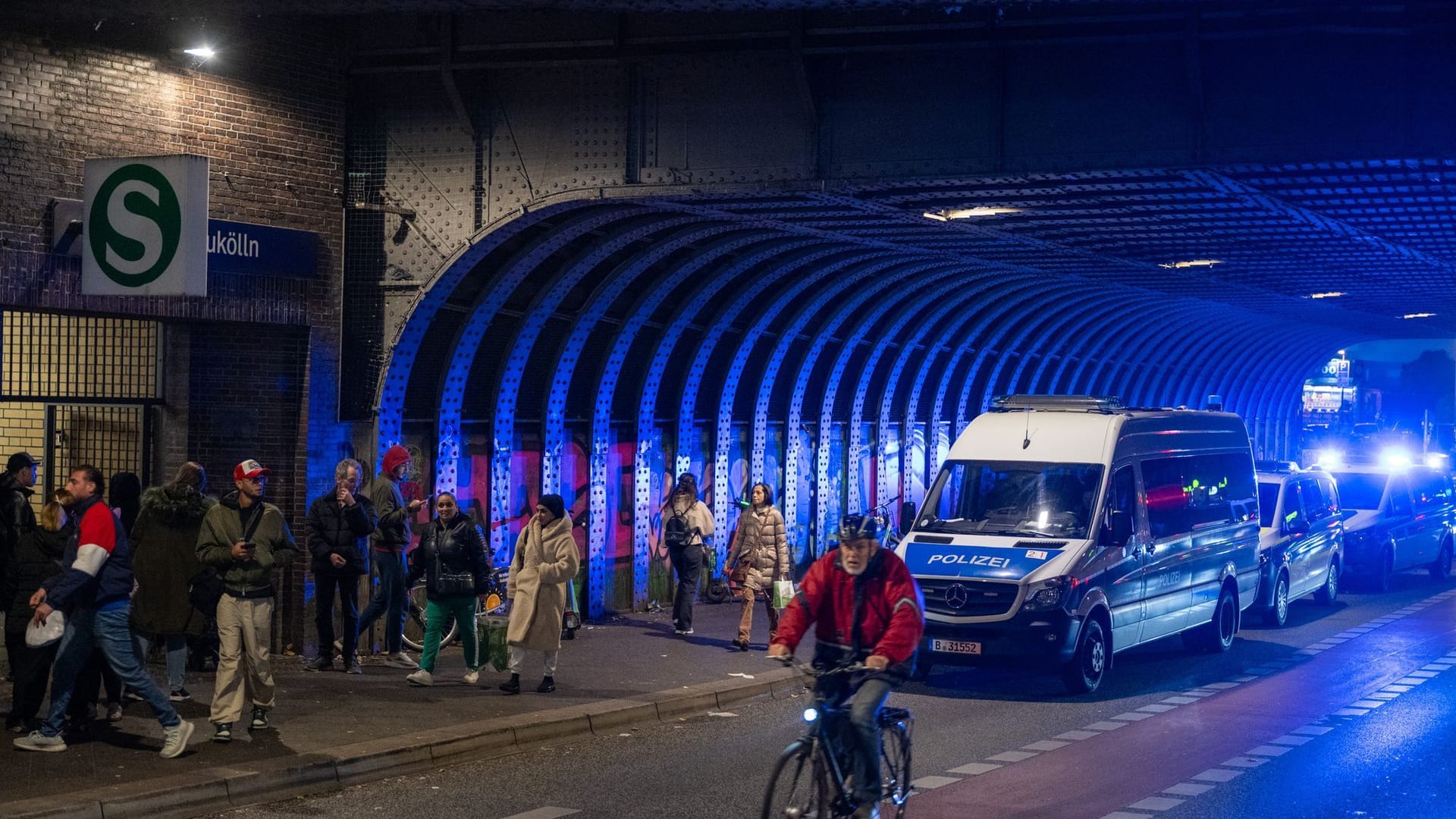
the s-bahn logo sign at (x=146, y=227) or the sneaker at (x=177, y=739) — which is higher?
the s-bahn logo sign at (x=146, y=227)

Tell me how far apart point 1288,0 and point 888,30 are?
3156 millimetres

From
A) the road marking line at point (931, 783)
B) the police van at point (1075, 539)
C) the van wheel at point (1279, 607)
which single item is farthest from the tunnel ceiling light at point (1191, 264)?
the road marking line at point (931, 783)

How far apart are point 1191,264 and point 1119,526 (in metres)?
8.82

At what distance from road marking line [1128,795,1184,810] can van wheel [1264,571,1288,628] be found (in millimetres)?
10427

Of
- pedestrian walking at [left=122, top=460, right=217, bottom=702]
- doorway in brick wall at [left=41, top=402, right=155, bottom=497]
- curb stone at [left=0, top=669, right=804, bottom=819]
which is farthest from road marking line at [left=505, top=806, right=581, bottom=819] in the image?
doorway in brick wall at [left=41, top=402, right=155, bottom=497]

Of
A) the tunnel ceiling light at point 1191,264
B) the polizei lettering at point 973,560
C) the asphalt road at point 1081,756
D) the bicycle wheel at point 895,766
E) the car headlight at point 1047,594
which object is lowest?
the asphalt road at point 1081,756

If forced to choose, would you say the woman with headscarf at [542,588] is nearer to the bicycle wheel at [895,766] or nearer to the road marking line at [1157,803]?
the bicycle wheel at [895,766]

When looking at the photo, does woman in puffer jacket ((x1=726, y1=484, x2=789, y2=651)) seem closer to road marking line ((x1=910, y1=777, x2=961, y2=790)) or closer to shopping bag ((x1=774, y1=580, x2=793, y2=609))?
shopping bag ((x1=774, y1=580, x2=793, y2=609))

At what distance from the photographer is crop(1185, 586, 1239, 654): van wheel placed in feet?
55.9

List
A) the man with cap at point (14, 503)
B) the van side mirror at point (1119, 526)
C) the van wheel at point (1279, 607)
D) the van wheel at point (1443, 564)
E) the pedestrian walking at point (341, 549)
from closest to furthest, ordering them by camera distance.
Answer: the man with cap at point (14, 503)
the pedestrian walking at point (341, 549)
the van side mirror at point (1119, 526)
the van wheel at point (1279, 607)
the van wheel at point (1443, 564)

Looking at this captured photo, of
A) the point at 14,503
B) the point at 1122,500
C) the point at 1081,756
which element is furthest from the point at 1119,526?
the point at 14,503

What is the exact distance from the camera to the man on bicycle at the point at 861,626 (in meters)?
7.85

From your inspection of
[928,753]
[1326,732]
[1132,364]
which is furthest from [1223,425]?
[1132,364]

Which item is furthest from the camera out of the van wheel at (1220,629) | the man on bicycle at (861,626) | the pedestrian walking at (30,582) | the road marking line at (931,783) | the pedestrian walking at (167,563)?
the van wheel at (1220,629)
